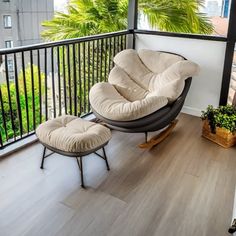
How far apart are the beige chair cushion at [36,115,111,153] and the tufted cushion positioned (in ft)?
1.34

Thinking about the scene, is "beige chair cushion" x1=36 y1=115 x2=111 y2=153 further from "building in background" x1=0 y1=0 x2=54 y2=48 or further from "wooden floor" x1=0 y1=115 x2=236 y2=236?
"building in background" x1=0 y1=0 x2=54 y2=48

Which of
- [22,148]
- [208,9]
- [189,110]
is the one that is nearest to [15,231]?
[22,148]

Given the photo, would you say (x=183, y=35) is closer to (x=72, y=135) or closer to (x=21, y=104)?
(x=72, y=135)

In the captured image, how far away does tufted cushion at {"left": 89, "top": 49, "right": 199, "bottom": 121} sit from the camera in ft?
9.23

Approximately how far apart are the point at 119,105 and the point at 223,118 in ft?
3.70

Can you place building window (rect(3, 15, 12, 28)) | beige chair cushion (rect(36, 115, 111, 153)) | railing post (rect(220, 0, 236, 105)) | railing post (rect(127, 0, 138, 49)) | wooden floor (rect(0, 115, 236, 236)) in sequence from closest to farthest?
wooden floor (rect(0, 115, 236, 236)) < beige chair cushion (rect(36, 115, 111, 153)) < railing post (rect(220, 0, 236, 105)) < railing post (rect(127, 0, 138, 49)) < building window (rect(3, 15, 12, 28))

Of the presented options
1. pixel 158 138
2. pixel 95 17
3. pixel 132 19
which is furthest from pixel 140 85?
pixel 95 17

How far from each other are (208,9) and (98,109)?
1.93 meters

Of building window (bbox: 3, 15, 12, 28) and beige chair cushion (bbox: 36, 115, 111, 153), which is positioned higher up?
building window (bbox: 3, 15, 12, 28)

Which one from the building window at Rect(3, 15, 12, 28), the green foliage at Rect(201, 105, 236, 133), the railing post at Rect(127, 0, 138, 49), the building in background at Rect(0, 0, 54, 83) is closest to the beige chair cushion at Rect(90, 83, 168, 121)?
the green foliage at Rect(201, 105, 236, 133)

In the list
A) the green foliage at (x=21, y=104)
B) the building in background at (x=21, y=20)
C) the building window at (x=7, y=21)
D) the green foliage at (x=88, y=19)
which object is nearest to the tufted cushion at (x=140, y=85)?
the green foliage at (x=21, y=104)

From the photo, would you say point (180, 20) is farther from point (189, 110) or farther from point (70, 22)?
point (70, 22)

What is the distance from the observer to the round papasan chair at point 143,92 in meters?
2.80

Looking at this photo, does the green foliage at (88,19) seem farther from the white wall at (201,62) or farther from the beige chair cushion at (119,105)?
the beige chair cushion at (119,105)
